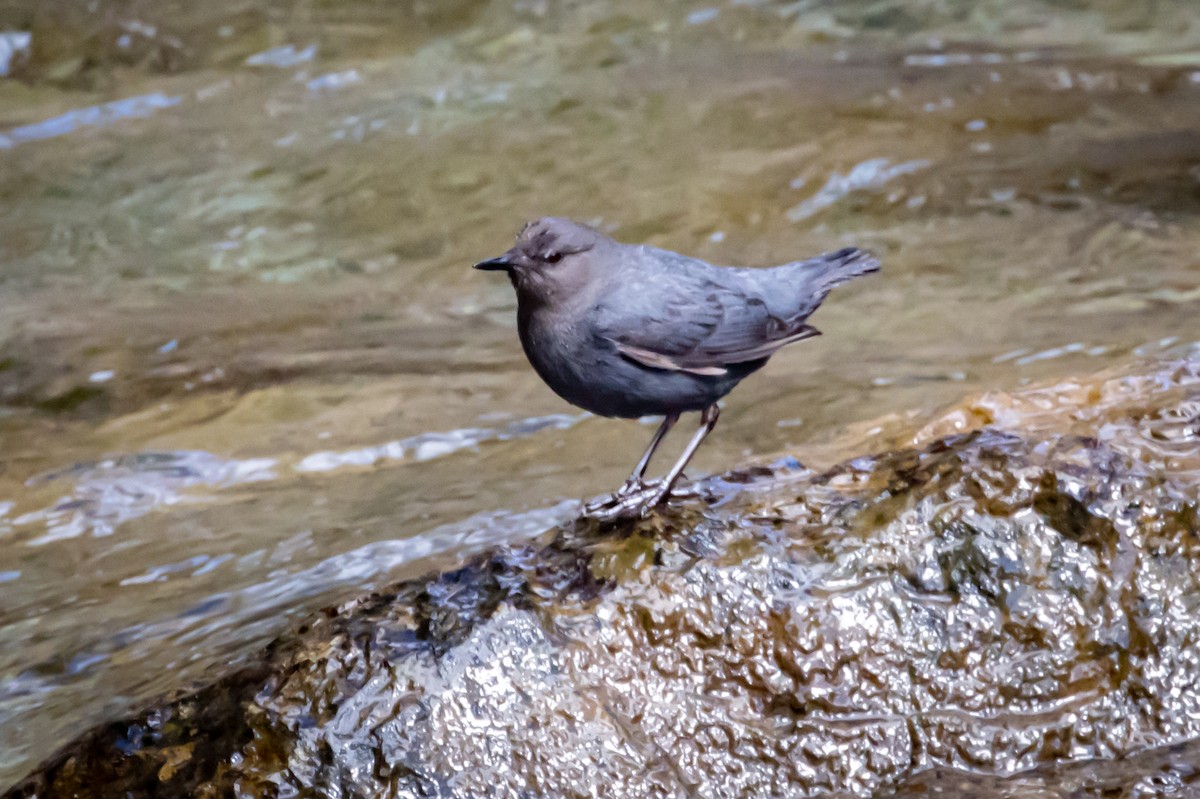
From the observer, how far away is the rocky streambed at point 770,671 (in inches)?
101

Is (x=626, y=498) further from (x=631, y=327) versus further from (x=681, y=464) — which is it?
(x=631, y=327)

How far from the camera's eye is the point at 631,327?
3.12m

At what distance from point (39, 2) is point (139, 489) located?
17.6ft

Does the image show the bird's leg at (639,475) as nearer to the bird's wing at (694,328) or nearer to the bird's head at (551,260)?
the bird's wing at (694,328)

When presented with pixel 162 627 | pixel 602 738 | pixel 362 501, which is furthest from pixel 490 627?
pixel 362 501

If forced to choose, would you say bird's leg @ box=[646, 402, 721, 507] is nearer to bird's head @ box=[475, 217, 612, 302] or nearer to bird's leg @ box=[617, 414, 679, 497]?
bird's leg @ box=[617, 414, 679, 497]

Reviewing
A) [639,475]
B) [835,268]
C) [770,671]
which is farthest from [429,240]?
[770,671]

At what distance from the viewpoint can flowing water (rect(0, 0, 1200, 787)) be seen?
4.64 metres

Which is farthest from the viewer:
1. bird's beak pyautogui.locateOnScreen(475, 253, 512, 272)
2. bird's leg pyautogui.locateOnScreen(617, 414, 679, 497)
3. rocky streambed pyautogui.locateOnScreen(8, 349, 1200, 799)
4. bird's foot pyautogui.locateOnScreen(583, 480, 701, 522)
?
bird's leg pyautogui.locateOnScreen(617, 414, 679, 497)

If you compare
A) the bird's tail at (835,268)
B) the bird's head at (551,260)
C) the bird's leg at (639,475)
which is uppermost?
the bird's head at (551,260)

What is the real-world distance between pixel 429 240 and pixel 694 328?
455 cm

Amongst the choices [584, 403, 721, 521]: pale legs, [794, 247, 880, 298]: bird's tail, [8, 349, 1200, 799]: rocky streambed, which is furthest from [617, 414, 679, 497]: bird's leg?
[794, 247, 880, 298]: bird's tail

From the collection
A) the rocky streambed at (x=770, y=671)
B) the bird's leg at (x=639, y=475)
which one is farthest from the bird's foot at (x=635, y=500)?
the rocky streambed at (x=770, y=671)

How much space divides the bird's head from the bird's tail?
0.70 m
